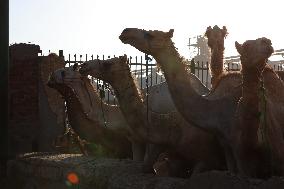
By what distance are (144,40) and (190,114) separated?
1032mm

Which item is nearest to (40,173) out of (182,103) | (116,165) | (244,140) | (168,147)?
(116,165)

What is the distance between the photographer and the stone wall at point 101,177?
15.0ft

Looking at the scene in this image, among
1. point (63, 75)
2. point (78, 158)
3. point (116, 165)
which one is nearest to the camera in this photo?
point (116, 165)

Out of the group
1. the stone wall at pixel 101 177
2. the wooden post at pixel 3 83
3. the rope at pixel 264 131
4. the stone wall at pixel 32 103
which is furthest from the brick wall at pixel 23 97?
the rope at pixel 264 131

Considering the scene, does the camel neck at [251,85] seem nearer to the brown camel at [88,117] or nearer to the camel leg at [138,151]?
the camel leg at [138,151]

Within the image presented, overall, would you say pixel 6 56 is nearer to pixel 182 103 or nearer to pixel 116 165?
pixel 116 165

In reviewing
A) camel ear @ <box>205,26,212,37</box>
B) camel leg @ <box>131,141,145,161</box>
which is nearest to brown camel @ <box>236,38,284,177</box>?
camel leg @ <box>131,141,145,161</box>

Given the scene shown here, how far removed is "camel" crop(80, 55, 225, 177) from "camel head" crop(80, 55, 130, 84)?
0.9 inches

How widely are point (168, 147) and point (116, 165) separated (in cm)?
80

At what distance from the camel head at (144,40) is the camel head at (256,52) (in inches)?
59.0

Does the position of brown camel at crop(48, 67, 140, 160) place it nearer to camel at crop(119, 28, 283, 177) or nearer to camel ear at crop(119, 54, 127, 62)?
camel ear at crop(119, 54, 127, 62)

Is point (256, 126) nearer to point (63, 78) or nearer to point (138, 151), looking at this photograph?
point (138, 151)

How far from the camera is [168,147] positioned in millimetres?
7250

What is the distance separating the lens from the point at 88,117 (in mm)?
9445
